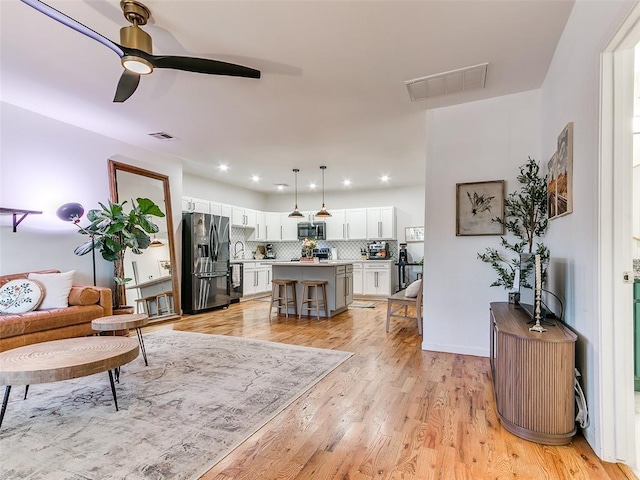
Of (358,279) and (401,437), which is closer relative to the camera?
(401,437)

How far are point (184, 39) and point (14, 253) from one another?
3.19 metres

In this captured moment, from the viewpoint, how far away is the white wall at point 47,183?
12.5 ft

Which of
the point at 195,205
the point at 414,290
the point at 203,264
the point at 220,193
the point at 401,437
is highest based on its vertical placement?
the point at 220,193

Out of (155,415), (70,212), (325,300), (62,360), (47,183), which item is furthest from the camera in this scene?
(325,300)

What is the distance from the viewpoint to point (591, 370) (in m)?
1.91

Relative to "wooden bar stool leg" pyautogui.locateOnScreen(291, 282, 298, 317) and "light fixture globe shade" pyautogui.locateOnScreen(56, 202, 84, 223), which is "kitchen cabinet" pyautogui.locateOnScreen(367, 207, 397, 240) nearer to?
"wooden bar stool leg" pyautogui.locateOnScreen(291, 282, 298, 317)

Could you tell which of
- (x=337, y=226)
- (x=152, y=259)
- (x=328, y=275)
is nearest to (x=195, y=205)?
(x=152, y=259)

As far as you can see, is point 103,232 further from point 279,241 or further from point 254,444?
point 279,241

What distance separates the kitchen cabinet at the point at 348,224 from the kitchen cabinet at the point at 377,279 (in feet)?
2.73

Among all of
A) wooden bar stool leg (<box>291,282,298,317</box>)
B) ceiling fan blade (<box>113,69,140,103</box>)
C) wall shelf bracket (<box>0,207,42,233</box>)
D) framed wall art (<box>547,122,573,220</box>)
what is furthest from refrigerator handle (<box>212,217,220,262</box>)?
framed wall art (<box>547,122,573,220</box>)

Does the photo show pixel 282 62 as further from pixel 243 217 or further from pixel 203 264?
pixel 243 217

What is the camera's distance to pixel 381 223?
8.16 meters

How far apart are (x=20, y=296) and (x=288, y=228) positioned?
6.15 metres

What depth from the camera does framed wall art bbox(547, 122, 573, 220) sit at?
7.48 ft
